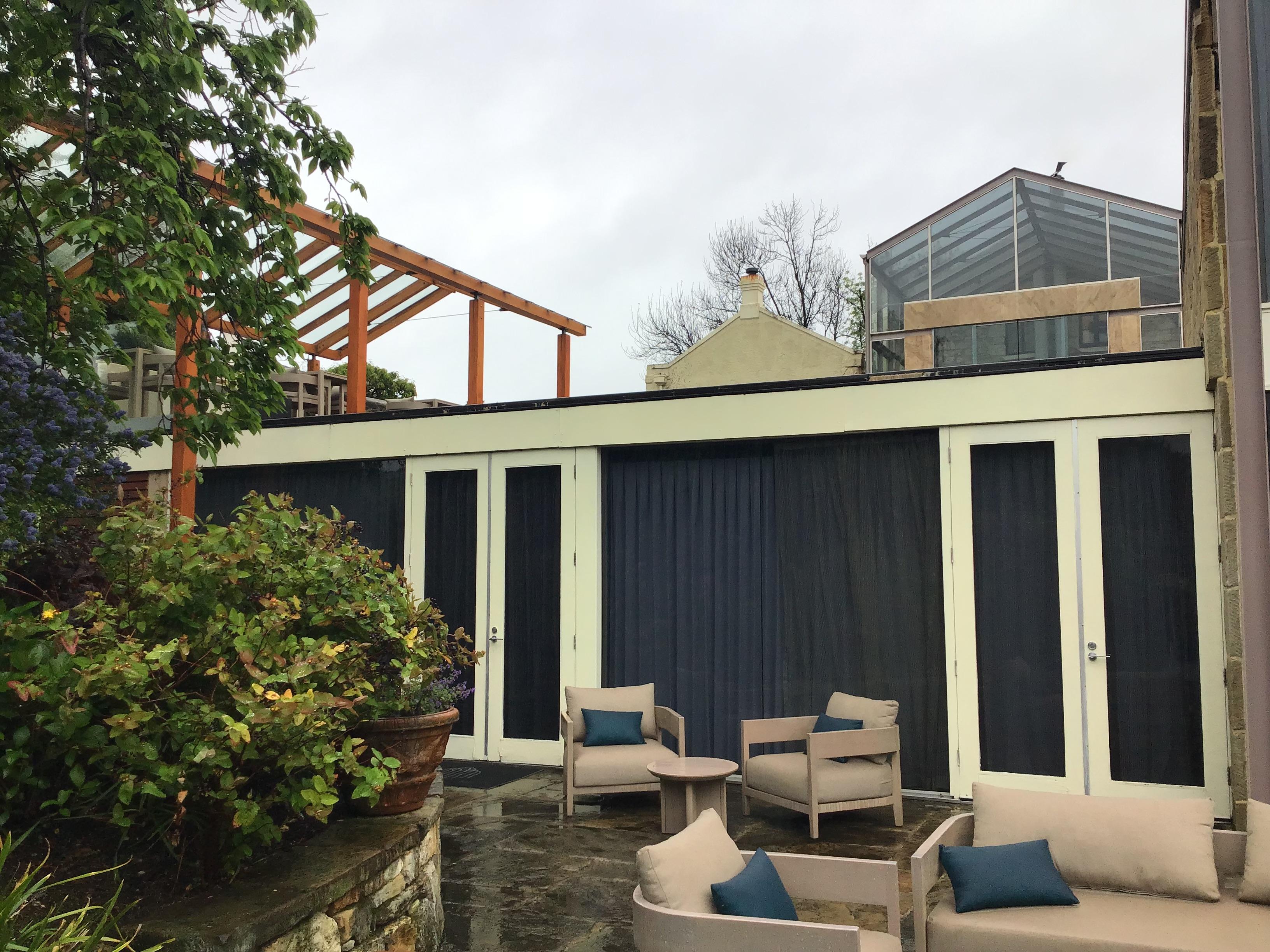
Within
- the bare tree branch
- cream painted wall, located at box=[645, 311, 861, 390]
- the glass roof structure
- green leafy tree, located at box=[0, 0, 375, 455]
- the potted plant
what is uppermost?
the bare tree branch

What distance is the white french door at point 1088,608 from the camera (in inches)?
239

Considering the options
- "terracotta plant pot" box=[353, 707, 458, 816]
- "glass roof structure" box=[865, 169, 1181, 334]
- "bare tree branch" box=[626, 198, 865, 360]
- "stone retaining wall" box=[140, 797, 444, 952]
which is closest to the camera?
"stone retaining wall" box=[140, 797, 444, 952]

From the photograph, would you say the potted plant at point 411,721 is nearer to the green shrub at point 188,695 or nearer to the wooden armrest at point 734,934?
the green shrub at point 188,695

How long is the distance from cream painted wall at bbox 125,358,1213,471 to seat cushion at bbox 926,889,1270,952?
3643mm

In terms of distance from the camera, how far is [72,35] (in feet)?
15.9

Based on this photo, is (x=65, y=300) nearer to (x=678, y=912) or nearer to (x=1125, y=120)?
(x=678, y=912)

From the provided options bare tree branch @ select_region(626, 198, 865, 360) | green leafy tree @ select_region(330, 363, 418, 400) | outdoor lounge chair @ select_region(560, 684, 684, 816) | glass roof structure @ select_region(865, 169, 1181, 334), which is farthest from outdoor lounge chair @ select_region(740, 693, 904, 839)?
bare tree branch @ select_region(626, 198, 865, 360)

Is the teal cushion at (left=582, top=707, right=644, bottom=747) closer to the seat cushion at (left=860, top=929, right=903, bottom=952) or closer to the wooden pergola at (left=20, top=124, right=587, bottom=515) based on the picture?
the seat cushion at (left=860, top=929, right=903, bottom=952)

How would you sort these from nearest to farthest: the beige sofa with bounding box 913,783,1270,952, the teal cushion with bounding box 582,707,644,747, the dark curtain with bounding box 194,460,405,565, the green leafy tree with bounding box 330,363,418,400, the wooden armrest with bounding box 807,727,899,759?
the beige sofa with bounding box 913,783,1270,952 → the wooden armrest with bounding box 807,727,899,759 → the teal cushion with bounding box 582,707,644,747 → the dark curtain with bounding box 194,460,405,565 → the green leafy tree with bounding box 330,363,418,400

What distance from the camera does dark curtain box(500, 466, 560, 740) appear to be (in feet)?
25.3

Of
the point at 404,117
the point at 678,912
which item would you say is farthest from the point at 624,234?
the point at 678,912

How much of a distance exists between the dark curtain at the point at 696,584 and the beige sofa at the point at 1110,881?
343cm

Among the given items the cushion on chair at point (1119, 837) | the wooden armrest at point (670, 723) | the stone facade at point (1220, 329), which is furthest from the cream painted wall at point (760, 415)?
the cushion on chair at point (1119, 837)

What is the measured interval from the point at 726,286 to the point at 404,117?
14083 mm
